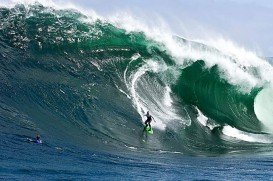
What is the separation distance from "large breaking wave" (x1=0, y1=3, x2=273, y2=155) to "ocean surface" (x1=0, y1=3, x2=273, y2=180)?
0.18ft

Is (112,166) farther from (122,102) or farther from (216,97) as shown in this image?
(216,97)

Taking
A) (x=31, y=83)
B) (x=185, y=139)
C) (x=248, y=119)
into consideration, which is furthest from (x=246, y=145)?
(x=31, y=83)

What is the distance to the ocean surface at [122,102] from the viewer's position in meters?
13.6

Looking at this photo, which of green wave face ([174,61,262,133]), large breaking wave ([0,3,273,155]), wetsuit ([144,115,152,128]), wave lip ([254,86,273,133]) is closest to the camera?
large breaking wave ([0,3,273,155])

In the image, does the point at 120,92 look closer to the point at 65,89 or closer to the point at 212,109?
the point at 65,89

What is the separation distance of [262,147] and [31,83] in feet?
31.2

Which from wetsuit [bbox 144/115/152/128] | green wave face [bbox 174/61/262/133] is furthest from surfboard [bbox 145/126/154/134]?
green wave face [bbox 174/61/262/133]

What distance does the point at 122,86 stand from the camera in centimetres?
2097

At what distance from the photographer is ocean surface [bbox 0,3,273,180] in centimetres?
1365

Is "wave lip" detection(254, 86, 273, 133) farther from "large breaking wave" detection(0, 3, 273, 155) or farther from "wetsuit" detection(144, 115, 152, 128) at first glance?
"wetsuit" detection(144, 115, 152, 128)

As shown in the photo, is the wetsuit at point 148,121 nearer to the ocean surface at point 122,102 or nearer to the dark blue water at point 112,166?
the ocean surface at point 122,102

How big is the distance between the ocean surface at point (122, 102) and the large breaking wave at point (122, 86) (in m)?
0.05

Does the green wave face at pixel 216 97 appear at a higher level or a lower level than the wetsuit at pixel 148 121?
higher

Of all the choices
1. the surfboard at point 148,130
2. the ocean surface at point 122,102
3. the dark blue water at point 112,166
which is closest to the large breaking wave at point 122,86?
the ocean surface at point 122,102
